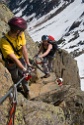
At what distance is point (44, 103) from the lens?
10.8 metres

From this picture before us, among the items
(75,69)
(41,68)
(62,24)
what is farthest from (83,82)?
(62,24)

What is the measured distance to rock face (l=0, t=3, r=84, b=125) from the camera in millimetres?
9320

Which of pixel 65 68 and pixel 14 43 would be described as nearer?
pixel 14 43

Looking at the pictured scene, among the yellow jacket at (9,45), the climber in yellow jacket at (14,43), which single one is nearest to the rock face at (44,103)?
the climber in yellow jacket at (14,43)

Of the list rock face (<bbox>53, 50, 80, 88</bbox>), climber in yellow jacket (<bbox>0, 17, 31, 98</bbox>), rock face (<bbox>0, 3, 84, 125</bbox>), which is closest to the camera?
climber in yellow jacket (<bbox>0, 17, 31, 98</bbox>)

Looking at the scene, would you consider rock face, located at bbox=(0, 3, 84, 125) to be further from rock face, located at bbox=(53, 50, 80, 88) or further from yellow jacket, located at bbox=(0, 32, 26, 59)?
rock face, located at bbox=(53, 50, 80, 88)

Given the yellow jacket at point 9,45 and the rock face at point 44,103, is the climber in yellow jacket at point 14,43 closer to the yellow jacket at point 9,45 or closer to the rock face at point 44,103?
the yellow jacket at point 9,45

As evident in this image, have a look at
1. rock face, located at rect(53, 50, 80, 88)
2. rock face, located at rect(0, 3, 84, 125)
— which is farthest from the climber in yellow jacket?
rock face, located at rect(53, 50, 80, 88)

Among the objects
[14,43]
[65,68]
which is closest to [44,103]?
[14,43]

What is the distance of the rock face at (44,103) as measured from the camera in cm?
932

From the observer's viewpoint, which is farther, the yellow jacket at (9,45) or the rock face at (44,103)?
the rock face at (44,103)

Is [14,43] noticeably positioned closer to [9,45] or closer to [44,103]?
[9,45]

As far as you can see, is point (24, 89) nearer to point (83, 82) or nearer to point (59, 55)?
point (59, 55)

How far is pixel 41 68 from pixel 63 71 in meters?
6.96
